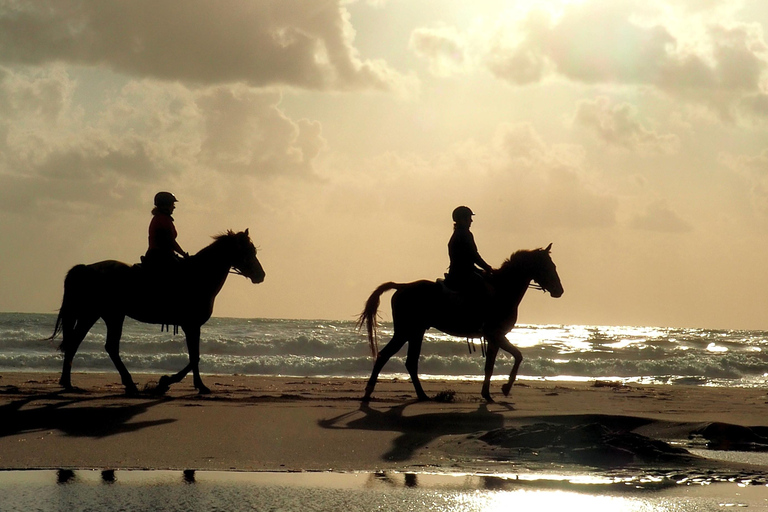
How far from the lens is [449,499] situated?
182 inches

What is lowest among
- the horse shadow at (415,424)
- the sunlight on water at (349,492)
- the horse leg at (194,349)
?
the sunlight on water at (349,492)

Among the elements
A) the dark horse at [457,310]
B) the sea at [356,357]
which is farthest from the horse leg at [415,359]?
the sea at [356,357]

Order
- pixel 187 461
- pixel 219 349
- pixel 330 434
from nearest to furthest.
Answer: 1. pixel 187 461
2. pixel 330 434
3. pixel 219 349

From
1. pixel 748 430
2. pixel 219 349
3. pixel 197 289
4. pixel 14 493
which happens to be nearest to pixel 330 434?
pixel 14 493

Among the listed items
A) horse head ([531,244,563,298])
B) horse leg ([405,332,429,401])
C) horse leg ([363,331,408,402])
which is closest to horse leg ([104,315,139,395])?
horse leg ([363,331,408,402])

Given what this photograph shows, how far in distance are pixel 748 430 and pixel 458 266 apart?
401 centimetres

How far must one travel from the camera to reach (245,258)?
11148mm

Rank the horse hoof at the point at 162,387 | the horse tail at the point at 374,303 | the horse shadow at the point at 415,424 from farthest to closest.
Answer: the horse tail at the point at 374,303, the horse hoof at the point at 162,387, the horse shadow at the point at 415,424

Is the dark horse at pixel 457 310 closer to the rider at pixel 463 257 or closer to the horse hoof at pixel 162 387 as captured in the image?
the rider at pixel 463 257

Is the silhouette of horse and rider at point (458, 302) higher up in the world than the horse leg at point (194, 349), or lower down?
higher up

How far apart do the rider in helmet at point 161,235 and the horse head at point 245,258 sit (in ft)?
2.50

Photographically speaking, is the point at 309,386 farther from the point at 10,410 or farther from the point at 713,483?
the point at 713,483

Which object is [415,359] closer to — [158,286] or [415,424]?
[415,424]

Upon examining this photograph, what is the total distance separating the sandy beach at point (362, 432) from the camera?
5.79 meters
